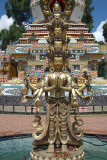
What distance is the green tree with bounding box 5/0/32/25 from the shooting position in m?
33.4

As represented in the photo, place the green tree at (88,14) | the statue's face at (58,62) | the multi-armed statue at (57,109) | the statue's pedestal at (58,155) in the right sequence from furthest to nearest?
1. the green tree at (88,14)
2. the statue's face at (58,62)
3. the multi-armed statue at (57,109)
4. the statue's pedestal at (58,155)

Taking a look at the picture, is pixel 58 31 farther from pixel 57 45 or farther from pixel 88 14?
pixel 88 14

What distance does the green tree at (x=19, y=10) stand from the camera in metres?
33.4

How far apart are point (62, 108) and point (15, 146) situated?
236 cm

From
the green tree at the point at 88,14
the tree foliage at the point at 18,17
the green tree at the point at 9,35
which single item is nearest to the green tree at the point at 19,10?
the tree foliage at the point at 18,17

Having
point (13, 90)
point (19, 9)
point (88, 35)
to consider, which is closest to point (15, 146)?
point (13, 90)

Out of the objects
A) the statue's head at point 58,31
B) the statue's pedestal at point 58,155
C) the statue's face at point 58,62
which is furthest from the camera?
the statue's head at point 58,31

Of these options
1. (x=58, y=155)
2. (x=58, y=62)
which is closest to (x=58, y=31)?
(x=58, y=62)

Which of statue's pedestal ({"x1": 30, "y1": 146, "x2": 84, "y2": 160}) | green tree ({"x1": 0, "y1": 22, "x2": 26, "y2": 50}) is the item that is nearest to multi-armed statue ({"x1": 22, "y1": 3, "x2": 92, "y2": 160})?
statue's pedestal ({"x1": 30, "y1": 146, "x2": 84, "y2": 160})

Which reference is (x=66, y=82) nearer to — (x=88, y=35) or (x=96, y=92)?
(x=96, y=92)

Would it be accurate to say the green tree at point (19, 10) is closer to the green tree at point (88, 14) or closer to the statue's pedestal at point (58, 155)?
the green tree at point (88, 14)

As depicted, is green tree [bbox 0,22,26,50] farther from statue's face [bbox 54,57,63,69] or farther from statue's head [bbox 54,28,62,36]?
statue's face [bbox 54,57,63,69]

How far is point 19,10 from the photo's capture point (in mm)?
34156

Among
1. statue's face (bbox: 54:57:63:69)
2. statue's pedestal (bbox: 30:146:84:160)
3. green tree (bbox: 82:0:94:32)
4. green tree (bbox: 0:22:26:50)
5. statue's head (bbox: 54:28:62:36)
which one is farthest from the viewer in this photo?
green tree (bbox: 82:0:94:32)
